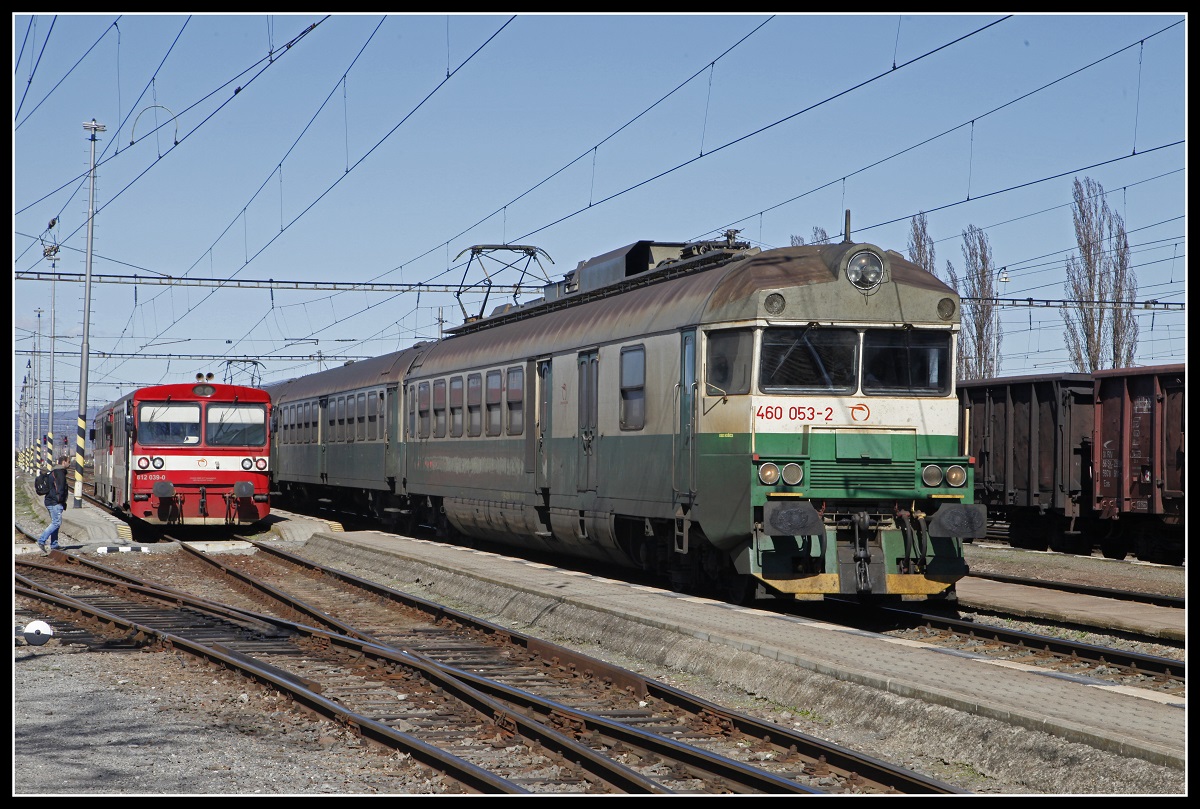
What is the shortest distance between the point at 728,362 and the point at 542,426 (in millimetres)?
5146

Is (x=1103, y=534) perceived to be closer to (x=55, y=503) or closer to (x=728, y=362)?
(x=728, y=362)

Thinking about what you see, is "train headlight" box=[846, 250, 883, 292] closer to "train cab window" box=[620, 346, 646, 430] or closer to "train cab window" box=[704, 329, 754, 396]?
"train cab window" box=[704, 329, 754, 396]

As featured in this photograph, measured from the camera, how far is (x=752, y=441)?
12.6 meters

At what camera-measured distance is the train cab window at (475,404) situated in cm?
2025

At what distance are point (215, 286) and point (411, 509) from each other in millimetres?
14883

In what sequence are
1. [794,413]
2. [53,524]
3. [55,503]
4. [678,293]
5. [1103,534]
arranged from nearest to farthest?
[794,413], [678,293], [53,524], [55,503], [1103,534]

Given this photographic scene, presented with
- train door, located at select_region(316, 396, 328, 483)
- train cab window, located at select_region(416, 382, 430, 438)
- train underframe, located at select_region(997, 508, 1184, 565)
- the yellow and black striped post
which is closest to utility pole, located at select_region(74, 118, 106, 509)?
the yellow and black striped post

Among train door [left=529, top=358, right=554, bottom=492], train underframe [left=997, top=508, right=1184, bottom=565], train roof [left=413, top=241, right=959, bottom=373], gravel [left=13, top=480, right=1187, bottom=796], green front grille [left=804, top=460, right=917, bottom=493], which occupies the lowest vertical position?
gravel [left=13, top=480, right=1187, bottom=796]

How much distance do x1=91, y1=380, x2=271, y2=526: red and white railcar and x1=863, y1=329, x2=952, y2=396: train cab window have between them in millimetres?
15760

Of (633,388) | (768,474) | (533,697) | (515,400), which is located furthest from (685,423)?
(515,400)

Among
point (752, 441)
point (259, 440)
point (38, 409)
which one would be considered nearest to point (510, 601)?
point (752, 441)

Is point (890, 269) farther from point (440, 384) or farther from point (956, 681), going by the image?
point (440, 384)

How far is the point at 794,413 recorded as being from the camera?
12.8 meters

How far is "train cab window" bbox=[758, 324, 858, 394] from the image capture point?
1288cm
